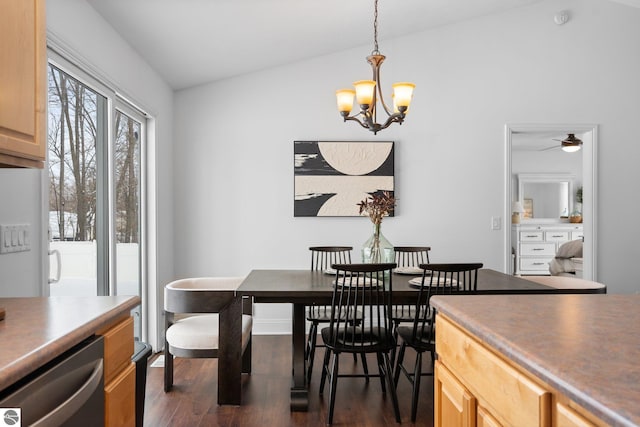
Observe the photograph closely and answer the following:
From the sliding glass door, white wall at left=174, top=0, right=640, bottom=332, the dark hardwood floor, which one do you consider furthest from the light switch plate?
white wall at left=174, top=0, right=640, bottom=332

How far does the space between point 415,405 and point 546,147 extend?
713cm

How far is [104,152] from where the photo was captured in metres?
3.20

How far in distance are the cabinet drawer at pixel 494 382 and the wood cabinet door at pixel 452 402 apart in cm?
2

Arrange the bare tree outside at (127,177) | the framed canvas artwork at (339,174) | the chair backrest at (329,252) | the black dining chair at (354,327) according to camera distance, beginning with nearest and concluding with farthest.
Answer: the black dining chair at (354,327), the bare tree outside at (127,177), the chair backrest at (329,252), the framed canvas artwork at (339,174)

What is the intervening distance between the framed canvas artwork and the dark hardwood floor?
1.55 meters

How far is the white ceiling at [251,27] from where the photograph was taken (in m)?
3.13

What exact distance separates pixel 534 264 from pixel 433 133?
5.00m

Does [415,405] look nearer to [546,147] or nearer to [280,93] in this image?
[280,93]

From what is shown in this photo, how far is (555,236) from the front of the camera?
335 inches

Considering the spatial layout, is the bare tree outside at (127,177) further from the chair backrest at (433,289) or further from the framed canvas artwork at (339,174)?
the chair backrest at (433,289)

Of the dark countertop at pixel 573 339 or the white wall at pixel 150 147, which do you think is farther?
the white wall at pixel 150 147

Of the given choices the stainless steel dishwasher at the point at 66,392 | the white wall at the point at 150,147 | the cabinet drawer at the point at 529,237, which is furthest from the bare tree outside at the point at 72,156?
the cabinet drawer at the point at 529,237

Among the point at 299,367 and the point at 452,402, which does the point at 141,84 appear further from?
the point at 452,402

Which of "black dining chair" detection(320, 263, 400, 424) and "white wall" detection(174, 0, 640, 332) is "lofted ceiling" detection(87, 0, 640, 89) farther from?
"black dining chair" detection(320, 263, 400, 424)
